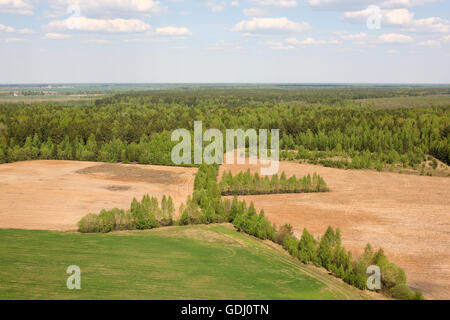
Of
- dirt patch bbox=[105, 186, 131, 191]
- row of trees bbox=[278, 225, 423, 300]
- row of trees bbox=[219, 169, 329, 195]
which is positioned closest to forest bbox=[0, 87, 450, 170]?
dirt patch bbox=[105, 186, 131, 191]

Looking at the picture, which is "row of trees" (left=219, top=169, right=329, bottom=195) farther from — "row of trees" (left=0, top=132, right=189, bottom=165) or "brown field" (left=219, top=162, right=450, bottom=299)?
"row of trees" (left=0, top=132, right=189, bottom=165)

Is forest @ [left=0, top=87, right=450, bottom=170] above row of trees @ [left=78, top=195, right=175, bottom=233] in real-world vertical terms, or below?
above

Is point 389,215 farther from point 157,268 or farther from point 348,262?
point 157,268

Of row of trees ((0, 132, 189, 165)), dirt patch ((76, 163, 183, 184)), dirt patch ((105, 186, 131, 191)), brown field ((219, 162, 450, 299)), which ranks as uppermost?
row of trees ((0, 132, 189, 165))

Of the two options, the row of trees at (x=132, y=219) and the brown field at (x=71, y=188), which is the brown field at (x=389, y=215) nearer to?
the row of trees at (x=132, y=219)

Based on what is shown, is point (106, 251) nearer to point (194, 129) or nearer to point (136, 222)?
point (136, 222)

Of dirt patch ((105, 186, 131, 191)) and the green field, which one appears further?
dirt patch ((105, 186, 131, 191))
